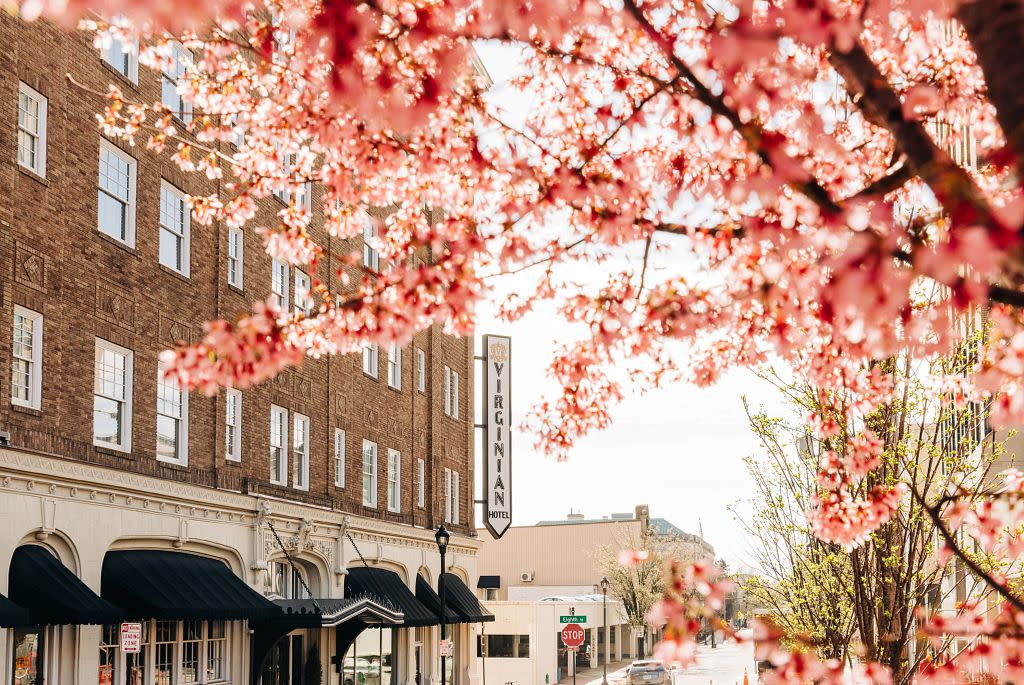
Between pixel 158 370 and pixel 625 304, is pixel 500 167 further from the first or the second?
pixel 158 370

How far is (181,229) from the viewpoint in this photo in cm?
2319

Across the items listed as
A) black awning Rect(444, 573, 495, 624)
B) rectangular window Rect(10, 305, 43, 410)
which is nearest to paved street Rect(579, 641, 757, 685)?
black awning Rect(444, 573, 495, 624)

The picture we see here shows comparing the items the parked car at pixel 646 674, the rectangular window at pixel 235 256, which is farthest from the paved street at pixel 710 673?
the rectangular window at pixel 235 256

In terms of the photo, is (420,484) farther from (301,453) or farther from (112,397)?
(112,397)

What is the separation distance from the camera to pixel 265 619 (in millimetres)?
24344

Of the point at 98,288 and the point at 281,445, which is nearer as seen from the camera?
the point at 98,288

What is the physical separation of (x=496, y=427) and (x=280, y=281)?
15.2 meters

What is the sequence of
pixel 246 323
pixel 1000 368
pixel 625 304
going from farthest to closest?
pixel 625 304 < pixel 246 323 < pixel 1000 368

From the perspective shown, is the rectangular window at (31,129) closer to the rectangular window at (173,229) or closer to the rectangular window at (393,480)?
the rectangular window at (173,229)

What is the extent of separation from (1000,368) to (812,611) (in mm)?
13955

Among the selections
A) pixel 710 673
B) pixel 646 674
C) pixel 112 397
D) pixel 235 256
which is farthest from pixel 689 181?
pixel 710 673

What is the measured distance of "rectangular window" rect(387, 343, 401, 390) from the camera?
116 ft

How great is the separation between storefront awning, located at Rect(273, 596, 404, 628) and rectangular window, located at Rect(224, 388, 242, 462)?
3210 millimetres

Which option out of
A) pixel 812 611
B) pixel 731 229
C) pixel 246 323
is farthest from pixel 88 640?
pixel 731 229
